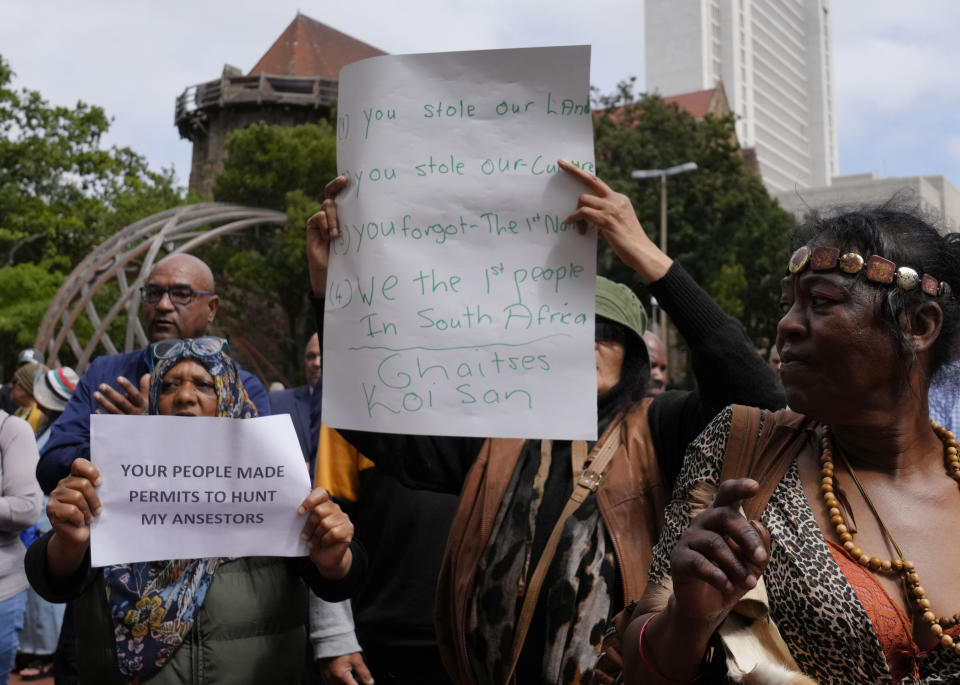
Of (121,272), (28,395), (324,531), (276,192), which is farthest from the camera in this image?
(276,192)

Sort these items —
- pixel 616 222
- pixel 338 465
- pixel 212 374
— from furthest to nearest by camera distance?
pixel 338 465 → pixel 212 374 → pixel 616 222

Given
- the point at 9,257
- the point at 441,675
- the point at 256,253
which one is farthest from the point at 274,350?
the point at 441,675

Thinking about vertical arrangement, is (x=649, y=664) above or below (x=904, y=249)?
below

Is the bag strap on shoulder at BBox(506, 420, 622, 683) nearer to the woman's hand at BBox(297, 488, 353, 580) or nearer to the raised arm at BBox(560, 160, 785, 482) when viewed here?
the raised arm at BBox(560, 160, 785, 482)

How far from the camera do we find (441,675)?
10.4 feet

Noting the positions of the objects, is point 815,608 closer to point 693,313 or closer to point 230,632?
point 693,313

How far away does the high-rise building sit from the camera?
352 ft

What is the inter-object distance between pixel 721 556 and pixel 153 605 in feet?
5.64

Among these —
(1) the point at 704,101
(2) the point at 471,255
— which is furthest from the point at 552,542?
(1) the point at 704,101

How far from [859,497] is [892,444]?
13 cm

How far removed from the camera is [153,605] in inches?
102

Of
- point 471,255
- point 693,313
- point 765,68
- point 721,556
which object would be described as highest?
point 765,68

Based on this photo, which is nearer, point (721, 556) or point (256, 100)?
point (721, 556)

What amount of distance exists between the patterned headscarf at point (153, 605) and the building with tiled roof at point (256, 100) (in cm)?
4004
